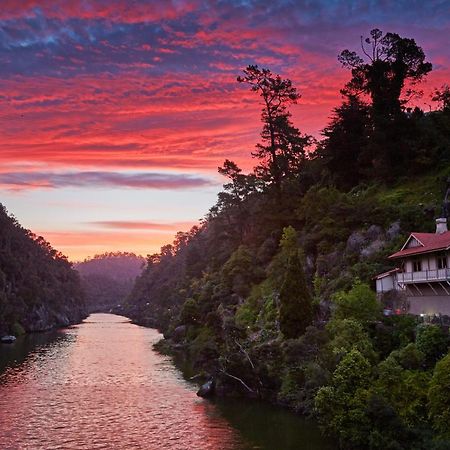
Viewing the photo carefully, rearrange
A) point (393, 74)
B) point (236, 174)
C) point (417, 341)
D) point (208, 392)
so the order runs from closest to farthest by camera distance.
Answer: point (417, 341) → point (208, 392) → point (393, 74) → point (236, 174)

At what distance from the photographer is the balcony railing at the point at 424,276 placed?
41.8 meters

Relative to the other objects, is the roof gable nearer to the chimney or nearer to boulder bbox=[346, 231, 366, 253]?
the chimney

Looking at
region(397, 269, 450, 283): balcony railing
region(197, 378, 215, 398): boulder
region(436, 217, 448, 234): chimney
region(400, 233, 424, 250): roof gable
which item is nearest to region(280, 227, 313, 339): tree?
region(197, 378, 215, 398): boulder

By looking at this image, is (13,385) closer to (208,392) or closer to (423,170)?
(208,392)

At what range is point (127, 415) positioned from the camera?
47750 millimetres

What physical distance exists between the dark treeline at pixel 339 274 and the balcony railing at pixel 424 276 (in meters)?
3.24

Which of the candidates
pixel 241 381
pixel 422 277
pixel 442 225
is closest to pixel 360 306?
pixel 422 277

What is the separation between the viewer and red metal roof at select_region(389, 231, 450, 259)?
42.8 m

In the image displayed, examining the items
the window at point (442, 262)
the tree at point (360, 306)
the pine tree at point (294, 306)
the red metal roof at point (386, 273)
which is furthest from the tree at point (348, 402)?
the pine tree at point (294, 306)

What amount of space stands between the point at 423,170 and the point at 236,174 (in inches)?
1790

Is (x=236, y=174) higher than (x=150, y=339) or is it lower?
higher

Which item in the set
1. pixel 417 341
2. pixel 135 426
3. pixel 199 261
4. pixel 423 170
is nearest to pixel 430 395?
pixel 417 341

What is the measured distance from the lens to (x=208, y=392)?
55.0m

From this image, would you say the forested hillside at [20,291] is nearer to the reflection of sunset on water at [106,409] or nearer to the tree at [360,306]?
the reflection of sunset on water at [106,409]
